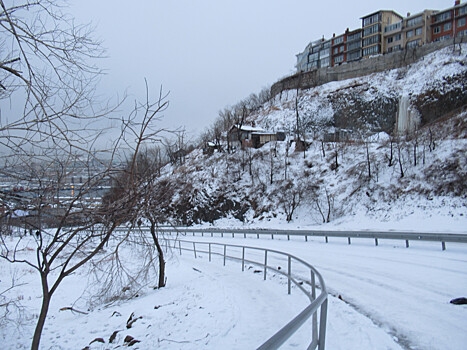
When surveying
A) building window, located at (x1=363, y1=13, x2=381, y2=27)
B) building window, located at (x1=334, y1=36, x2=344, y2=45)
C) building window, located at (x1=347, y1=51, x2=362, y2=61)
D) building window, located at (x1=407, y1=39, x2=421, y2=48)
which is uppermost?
building window, located at (x1=363, y1=13, x2=381, y2=27)

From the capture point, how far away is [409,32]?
77375mm

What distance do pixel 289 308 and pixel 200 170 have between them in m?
47.7

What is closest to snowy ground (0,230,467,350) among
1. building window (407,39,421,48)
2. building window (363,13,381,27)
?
building window (407,39,421,48)

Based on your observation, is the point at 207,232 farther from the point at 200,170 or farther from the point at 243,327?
the point at 243,327

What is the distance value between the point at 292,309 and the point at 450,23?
86.9m

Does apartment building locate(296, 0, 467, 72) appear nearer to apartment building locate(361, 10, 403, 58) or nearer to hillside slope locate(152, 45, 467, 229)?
apartment building locate(361, 10, 403, 58)

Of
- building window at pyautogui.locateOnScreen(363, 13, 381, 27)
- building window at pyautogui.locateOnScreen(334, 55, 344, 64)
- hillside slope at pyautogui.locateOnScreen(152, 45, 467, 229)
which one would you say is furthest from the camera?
building window at pyautogui.locateOnScreen(334, 55, 344, 64)

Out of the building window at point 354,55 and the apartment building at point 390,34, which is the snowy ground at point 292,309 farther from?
the building window at point 354,55

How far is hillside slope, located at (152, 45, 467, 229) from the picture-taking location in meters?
31.5

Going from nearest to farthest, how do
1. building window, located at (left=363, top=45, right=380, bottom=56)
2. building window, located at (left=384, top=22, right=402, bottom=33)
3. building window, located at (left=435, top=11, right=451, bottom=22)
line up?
building window, located at (left=435, top=11, right=451, bottom=22), building window, located at (left=384, top=22, right=402, bottom=33), building window, located at (left=363, top=45, right=380, bottom=56)

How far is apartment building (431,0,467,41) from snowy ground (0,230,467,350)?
7409 centimetres

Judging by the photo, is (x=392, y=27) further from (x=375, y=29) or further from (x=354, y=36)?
(x=354, y=36)

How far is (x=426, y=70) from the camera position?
6141cm

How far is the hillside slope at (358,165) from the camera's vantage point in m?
31.5
